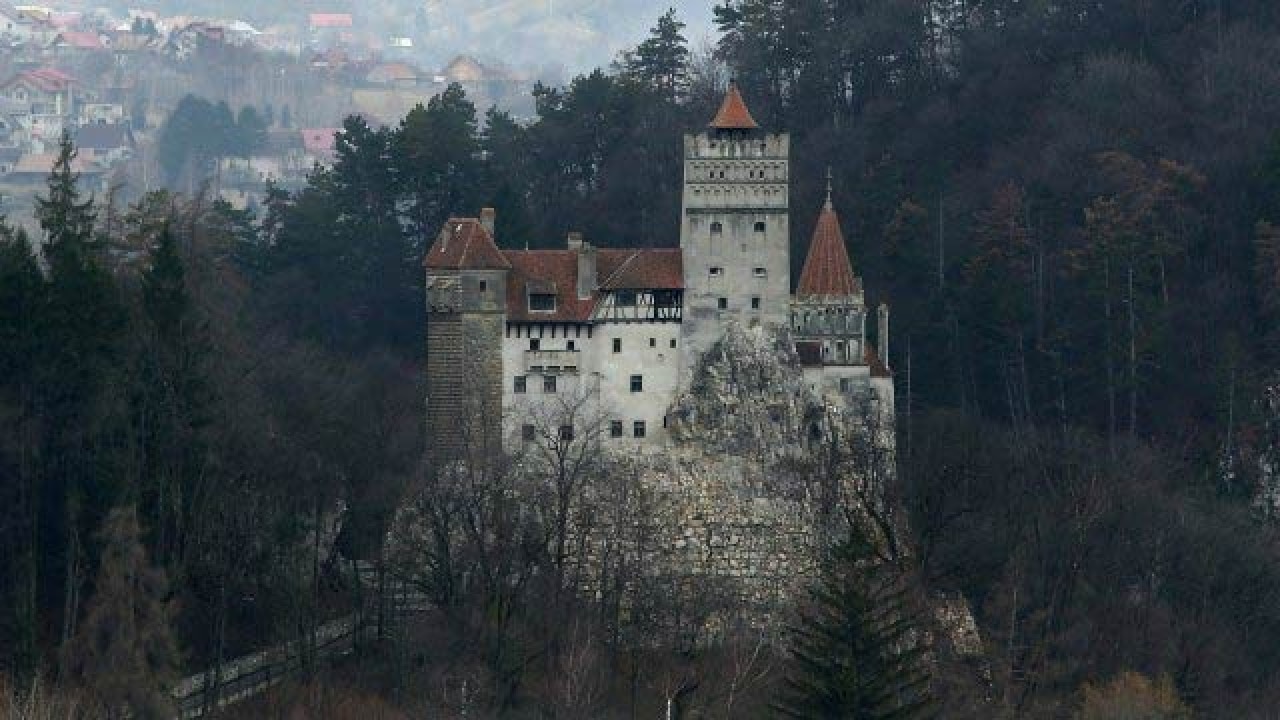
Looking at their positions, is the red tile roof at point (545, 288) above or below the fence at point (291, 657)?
above

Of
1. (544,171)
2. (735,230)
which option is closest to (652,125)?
(544,171)

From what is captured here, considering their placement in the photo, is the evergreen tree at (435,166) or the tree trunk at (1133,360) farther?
the evergreen tree at (435,166)

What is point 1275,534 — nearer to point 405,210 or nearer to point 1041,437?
point 1041,437

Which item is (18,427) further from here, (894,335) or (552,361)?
(894,335)

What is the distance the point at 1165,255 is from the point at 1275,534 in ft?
27.9

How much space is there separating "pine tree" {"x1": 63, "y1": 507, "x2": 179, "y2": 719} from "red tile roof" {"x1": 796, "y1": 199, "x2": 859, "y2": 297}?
16.3 m

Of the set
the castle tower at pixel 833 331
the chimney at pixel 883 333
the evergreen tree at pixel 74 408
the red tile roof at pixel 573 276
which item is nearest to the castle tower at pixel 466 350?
the red tile roof at pixel 573 276

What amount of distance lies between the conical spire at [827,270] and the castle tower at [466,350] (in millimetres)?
6329

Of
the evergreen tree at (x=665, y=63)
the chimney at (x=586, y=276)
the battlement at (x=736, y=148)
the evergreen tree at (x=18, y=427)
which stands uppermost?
the evergreen tree at (x=665, y=63)

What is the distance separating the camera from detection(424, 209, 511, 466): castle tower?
73375 mm

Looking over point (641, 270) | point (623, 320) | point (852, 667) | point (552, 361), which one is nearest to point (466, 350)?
point (552, 361)

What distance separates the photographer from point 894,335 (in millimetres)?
85375

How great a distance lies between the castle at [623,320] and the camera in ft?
241

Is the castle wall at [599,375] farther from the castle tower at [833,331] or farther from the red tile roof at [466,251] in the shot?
the castle tower at [833,331]
